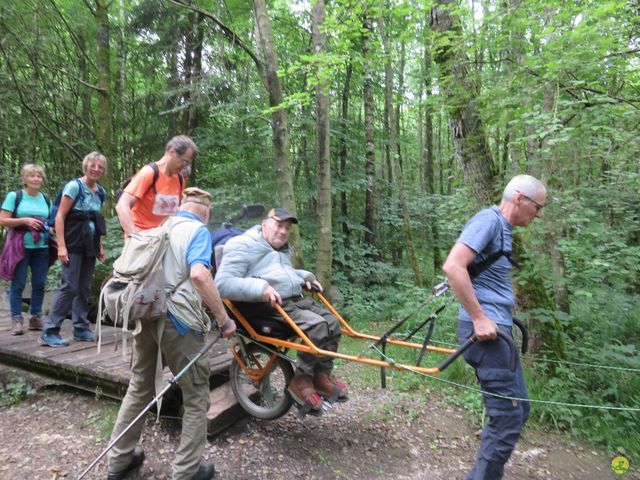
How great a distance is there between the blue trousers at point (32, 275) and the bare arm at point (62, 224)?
660mm

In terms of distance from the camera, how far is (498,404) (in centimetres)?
261

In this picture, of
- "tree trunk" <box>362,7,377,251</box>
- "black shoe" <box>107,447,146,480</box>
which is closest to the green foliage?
"black shoe" <box>107,447,146,480</box>

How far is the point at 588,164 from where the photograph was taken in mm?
5320

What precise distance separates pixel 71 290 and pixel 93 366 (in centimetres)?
99

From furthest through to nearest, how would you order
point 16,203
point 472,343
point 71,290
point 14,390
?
1. point 16,203
2. point 71,290
3. point 14,390
4. point 472,343

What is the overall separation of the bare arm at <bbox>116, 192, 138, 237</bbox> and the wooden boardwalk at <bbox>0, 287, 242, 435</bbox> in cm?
93

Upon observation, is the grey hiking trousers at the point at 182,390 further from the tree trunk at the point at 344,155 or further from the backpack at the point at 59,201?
the tree trunk at the point at 344,155

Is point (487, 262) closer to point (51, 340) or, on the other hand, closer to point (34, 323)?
point (51, 340)

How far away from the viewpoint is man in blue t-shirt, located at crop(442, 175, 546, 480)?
2525mm

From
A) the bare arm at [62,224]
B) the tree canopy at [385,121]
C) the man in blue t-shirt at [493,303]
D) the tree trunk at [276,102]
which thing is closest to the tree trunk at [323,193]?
the tree canopy at [385,121]

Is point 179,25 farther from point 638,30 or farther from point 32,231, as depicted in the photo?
point 638,30

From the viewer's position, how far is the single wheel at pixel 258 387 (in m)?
3.55

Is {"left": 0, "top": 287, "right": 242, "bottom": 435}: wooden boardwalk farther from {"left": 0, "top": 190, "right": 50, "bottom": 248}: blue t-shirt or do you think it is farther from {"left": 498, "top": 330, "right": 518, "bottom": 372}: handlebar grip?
{"left": 498, "top": 330, "right": 518, "bottom": 372}: handlebar grip

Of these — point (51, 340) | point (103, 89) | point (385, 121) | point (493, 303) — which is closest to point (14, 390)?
point (51, 340)
